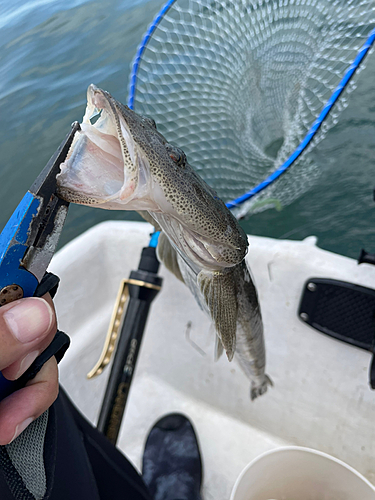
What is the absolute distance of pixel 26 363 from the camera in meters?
0.93

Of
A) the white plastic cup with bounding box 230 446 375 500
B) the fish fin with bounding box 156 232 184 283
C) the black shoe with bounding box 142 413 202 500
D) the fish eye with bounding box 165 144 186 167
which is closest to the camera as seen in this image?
the fish eye with bounding box 165 144 186 167

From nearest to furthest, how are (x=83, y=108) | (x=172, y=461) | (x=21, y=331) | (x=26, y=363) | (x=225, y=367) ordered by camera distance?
(x=21, y=331) < (x=26, y=363) < (x=172, y=461) < (x=225, y=367) < (x=83, y=108)

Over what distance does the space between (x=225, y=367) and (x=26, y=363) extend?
191 cm

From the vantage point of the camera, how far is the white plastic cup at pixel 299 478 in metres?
1.63

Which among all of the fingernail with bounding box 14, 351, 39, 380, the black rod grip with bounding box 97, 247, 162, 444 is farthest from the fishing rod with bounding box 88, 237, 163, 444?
the fingernail with bounding box 14, 351, 39, 380

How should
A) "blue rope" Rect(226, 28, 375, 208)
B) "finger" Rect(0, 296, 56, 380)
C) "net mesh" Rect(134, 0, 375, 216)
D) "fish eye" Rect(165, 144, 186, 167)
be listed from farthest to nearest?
"net mesh" Rect(134, 0, 375, 216), "blue rope" Rect(226, 28, 375, 208), "fish eye" Rect(165, 144, 186, 167), "finger" Rect(0, 296, 56, 380)

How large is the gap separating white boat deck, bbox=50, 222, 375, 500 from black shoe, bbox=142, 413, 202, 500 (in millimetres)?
95

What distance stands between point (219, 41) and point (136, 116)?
2694mm

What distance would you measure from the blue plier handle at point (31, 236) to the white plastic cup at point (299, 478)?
127cm


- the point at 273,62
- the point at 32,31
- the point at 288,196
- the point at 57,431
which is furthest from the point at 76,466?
the point at 32,31

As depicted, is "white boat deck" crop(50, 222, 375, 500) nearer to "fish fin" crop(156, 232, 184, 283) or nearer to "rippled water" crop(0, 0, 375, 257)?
"fish fin" crop(156, 232, 184, 283)

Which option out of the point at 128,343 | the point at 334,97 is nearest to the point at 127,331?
the point at 128,343

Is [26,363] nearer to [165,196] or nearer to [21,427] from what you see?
[21,427]

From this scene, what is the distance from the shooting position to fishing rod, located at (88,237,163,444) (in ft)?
6.95
